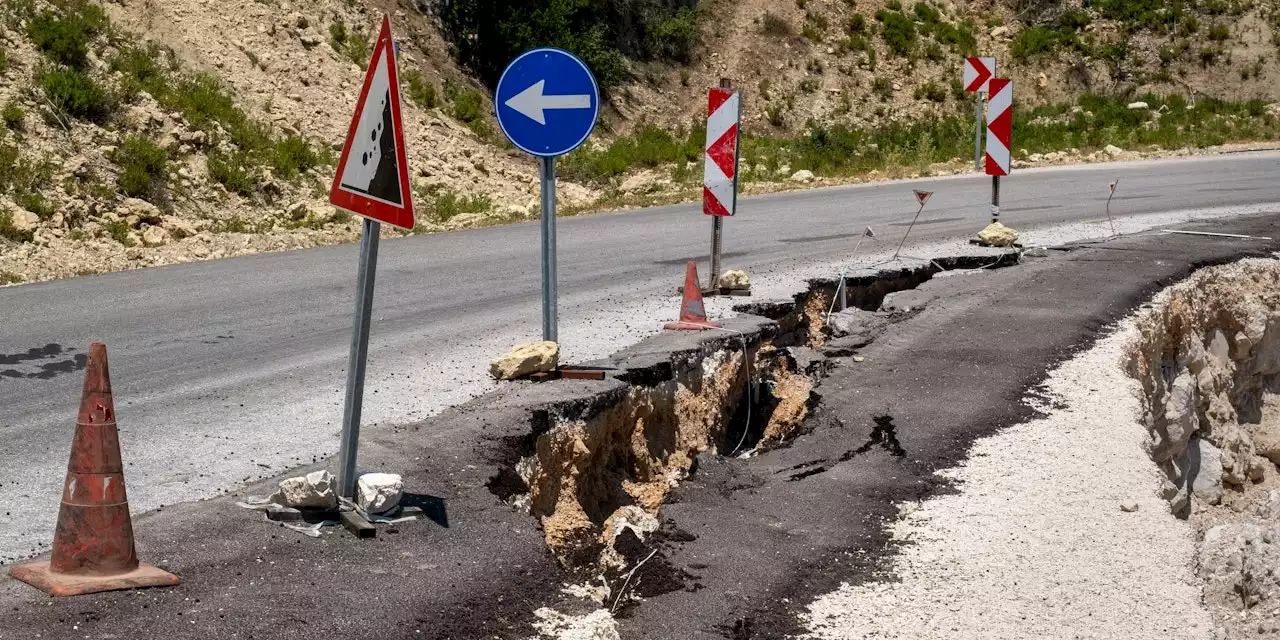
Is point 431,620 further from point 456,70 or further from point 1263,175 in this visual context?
point 456,70

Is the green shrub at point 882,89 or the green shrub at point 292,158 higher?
the green shrub at point 882,89

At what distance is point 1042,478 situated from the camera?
19.9ft

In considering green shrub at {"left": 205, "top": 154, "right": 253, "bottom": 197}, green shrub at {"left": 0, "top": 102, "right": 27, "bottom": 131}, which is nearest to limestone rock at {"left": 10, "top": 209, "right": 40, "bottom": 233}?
green shrub at {"left": 0, "top": 102, "right": 27, "bottom": 131}

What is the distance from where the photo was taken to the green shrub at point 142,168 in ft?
45.6

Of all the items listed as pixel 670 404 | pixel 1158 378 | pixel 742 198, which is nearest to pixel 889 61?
pixel 742 198

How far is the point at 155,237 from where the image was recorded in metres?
13.0

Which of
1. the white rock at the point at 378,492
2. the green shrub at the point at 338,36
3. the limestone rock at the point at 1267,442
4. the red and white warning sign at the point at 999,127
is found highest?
the green shrub at the point at 338,36

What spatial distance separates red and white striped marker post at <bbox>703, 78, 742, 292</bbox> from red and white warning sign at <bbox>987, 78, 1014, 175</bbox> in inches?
165

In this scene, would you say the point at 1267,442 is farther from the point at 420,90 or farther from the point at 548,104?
the point at 420,90

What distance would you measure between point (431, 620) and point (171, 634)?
0.78 meters

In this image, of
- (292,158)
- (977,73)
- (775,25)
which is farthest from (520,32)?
(775,25)

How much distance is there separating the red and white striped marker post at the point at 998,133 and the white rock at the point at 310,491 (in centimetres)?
935

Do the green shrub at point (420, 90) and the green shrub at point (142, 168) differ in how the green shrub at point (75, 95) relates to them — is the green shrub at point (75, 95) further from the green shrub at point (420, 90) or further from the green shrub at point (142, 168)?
the green shrub at point (420, 90)

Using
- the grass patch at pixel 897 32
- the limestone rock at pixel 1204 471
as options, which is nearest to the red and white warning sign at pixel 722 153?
the limestone rock at pixel 1204 471
